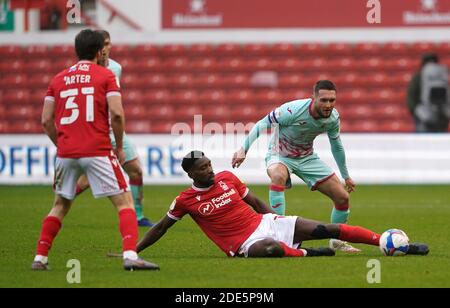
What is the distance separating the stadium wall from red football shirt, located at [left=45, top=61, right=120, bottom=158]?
12188 millimetres

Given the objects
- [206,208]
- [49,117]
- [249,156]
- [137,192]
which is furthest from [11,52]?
[49,117]

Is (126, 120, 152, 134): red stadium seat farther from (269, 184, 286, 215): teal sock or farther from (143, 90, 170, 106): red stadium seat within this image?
(269, 184, 286, 215): teal sock

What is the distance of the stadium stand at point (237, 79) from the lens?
83.4 feet

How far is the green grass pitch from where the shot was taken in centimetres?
829

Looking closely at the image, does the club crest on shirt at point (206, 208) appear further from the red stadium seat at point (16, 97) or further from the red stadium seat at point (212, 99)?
the red stadium seat at point (16, 97)

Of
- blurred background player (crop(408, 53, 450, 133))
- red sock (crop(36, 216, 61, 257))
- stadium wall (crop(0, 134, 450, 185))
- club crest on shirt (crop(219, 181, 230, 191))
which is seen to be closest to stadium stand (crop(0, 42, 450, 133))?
blurred background player (crop(408, 53, 450, 133))

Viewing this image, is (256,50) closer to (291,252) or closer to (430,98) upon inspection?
(430,98)

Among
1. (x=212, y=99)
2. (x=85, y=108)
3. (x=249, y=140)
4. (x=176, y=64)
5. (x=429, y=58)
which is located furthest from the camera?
(x=176, y=64)

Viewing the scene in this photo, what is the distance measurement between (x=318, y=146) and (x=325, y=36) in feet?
18.7

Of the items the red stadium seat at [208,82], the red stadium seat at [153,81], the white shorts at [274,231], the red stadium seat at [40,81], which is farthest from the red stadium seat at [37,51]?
the white shorts at [274,231]

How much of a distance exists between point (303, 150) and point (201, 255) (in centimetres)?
176

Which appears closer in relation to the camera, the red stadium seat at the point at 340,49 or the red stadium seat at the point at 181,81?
the red stadium seat at the point at 340,49

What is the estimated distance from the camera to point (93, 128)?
864cm
